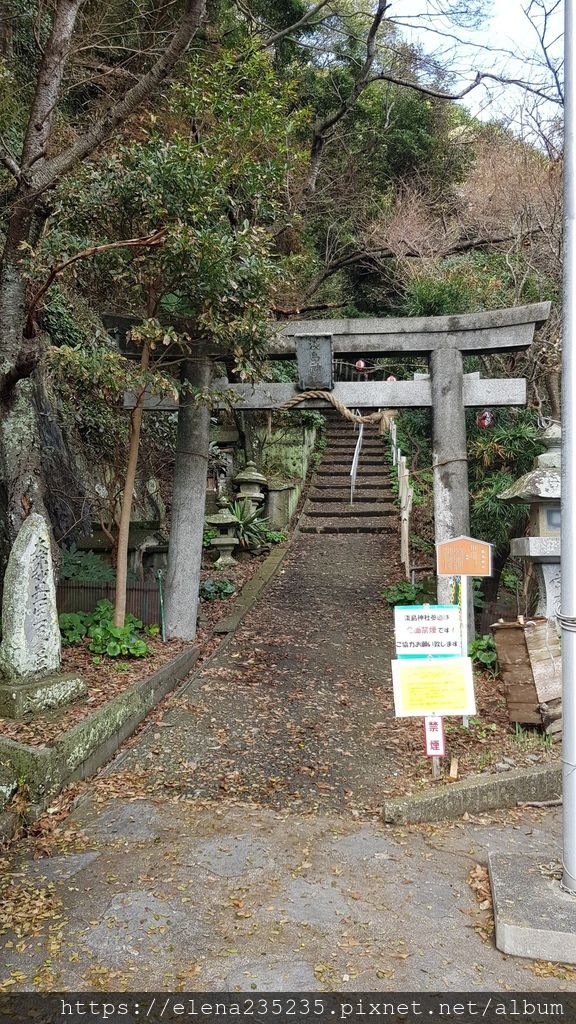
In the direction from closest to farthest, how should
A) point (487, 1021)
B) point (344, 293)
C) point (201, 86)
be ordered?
point (487, 1021), point (201, 86), point (344, 293)

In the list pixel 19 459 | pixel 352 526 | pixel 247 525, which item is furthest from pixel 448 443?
pixel 352 526

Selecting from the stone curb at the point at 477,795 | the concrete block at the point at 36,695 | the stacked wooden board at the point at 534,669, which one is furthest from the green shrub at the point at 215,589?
the stone curb at the point at 477,795

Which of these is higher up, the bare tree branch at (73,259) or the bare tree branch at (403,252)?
the bare tree branch at (403,252)

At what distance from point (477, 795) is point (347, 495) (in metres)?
12.2

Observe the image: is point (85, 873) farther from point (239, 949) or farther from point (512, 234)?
point (512, 234)

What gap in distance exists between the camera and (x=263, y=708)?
6.11m

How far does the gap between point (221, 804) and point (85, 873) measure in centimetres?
111

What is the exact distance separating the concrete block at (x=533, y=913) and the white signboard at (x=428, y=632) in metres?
1.50

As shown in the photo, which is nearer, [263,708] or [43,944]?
[43,944]

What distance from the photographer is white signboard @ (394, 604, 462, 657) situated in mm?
4688

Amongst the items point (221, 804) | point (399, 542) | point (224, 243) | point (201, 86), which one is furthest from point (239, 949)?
point (399, 542)

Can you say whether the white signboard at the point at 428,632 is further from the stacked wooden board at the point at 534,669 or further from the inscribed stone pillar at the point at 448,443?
the inscribed stone pillar at the point at 448,443

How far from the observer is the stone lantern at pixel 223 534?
11.6 metres

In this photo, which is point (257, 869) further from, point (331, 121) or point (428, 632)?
point (331, 121)
